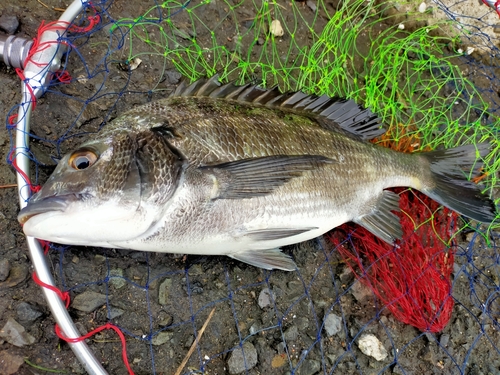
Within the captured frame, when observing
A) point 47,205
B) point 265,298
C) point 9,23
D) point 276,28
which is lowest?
point 265,298

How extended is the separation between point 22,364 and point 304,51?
2.78m

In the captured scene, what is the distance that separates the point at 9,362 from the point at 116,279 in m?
0.67

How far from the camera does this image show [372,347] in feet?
8.60

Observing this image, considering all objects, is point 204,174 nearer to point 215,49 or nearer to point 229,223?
point 229,223

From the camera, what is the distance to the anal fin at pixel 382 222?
8.59 feet

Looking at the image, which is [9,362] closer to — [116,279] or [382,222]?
[116,279]

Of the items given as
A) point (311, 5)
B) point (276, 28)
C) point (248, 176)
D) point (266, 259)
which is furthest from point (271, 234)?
point (311, 5)

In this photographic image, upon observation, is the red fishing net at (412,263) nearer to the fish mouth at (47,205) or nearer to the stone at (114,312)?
the stone at (114,312)

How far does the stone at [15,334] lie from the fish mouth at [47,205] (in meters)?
0.71

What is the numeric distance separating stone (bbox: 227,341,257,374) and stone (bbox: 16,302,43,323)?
3.79 feet

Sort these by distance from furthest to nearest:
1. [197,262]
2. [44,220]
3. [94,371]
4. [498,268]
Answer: [498,268], [197,262], [94,371], [44,220]

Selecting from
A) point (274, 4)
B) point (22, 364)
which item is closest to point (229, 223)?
point (22, 364)

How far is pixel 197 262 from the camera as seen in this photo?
2504mm

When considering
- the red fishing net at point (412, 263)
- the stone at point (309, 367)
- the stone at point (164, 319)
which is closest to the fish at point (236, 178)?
the red fishing net at point (412, 263)
